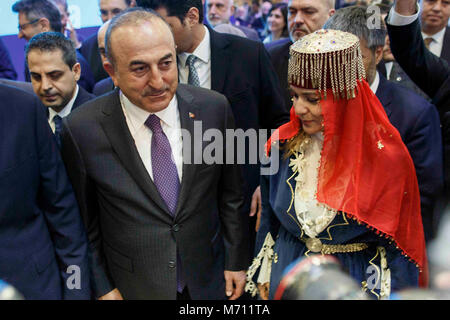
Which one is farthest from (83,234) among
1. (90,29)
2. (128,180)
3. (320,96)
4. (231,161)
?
(90,29)

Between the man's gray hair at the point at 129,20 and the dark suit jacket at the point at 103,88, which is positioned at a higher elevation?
the man's gray hair at the point at 129,20

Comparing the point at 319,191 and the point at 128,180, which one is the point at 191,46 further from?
the point at 319,191

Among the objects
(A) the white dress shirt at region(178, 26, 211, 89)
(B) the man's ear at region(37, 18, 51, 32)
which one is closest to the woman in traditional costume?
(A) the white dress shirt at region(178, 26, 211, 89)

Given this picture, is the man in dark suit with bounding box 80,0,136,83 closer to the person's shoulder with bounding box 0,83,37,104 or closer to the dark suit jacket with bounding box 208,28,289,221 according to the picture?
the dark suit jacket with bounding box 208,28,289,221

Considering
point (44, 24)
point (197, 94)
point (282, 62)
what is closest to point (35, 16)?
point (44, 24)

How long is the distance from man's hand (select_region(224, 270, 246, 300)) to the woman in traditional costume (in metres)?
0.22

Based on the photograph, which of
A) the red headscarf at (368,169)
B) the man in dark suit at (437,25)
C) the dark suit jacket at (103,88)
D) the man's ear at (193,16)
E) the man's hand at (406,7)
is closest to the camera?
the red headscarf at (368,169)

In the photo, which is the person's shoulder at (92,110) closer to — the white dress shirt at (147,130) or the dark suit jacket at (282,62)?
the white dress shirt at (147,130)

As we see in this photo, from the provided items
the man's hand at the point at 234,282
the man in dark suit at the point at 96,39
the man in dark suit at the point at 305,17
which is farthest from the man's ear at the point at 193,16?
the man in dark suit at the point at 96,39

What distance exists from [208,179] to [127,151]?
1.11ft

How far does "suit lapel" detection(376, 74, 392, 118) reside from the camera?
193cm

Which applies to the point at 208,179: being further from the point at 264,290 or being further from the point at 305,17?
the point at 305,17

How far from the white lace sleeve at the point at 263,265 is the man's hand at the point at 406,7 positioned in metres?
1.13

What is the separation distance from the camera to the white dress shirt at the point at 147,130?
5.47ft
